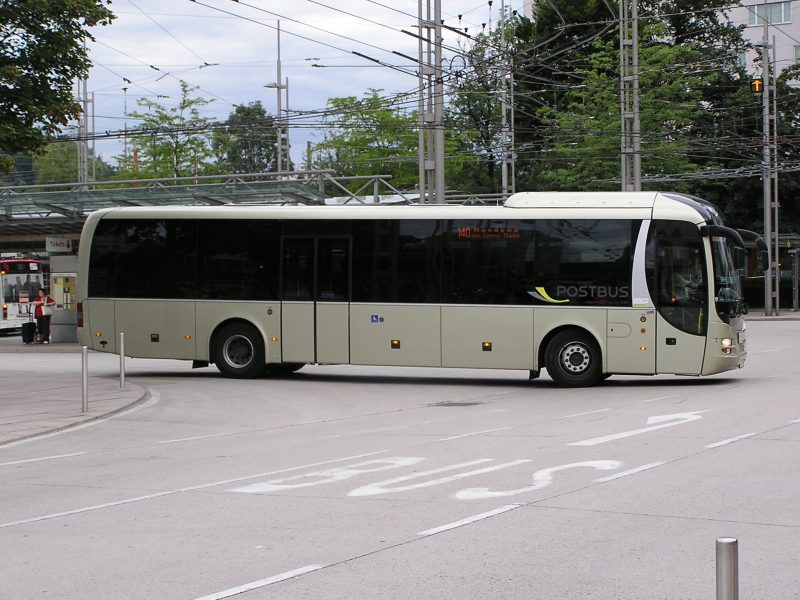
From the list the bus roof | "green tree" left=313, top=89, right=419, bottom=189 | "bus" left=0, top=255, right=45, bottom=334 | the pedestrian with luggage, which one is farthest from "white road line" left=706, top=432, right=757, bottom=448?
"green tree" left=313, top=89, right=419, bottom=189

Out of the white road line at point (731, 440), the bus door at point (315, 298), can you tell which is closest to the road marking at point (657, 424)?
the white road line at point (731, 440)

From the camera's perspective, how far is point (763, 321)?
4669 centimetres

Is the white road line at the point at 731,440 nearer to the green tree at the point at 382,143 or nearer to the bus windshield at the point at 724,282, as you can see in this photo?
the bus windshield at the point at 724,282

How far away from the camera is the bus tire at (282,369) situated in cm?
2388

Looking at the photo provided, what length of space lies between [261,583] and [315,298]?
15.5 meters

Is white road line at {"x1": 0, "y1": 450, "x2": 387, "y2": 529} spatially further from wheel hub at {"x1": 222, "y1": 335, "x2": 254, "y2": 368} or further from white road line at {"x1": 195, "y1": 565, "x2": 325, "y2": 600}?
wheel hub at {"x1": 222, "y1": 335, "x2": 254, "y2": 368}

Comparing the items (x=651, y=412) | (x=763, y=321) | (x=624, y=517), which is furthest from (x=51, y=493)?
(x=763, y=321)

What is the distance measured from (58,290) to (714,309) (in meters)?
28.3

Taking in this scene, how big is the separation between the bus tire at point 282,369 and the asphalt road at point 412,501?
245 inches

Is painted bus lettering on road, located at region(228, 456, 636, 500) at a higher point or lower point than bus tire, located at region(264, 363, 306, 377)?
higher

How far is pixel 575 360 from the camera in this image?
20.0 m

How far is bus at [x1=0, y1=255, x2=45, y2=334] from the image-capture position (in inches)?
2047

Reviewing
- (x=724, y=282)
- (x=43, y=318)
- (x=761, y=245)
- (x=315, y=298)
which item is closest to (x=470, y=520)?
(x=724, y=282)

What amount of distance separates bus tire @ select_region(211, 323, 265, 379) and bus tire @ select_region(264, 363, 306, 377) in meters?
1.21
